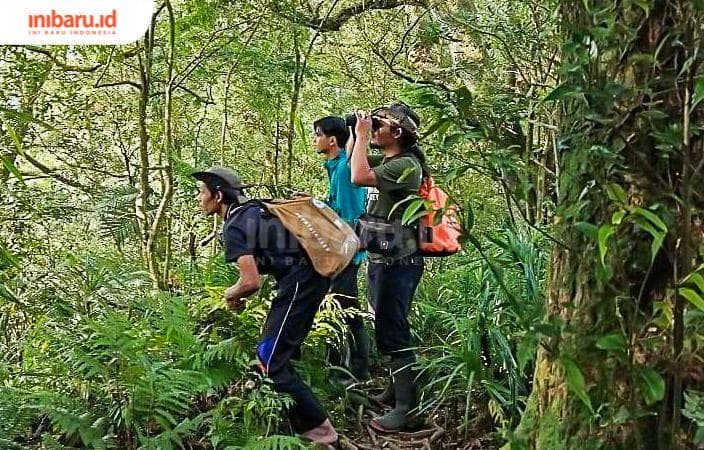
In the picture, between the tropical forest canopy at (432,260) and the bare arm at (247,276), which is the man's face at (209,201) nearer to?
the bare arm at (247,276)

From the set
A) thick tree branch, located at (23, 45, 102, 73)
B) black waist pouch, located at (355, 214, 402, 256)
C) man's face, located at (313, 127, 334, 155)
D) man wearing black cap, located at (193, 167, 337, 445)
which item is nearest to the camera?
man wearing black cap, located at (193, 167, 337, 445)

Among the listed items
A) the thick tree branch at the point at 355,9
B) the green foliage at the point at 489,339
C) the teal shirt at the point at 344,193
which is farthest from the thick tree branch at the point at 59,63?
the green foliage at the point at 489,339

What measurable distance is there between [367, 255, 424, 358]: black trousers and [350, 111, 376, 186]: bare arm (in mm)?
484

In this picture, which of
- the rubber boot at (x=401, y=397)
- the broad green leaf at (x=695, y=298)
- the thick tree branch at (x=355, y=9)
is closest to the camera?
the broad green leaf at (x=695, y=298)

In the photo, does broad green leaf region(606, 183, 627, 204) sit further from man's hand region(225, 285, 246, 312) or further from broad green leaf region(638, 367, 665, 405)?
man's hand region(225, 285, 246, 312)

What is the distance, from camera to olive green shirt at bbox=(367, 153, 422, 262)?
12.1 ft

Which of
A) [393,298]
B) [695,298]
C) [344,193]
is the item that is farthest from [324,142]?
[695,298]

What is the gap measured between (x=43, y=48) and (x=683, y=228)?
5.54m

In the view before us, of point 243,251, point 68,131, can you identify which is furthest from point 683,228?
point 68,131

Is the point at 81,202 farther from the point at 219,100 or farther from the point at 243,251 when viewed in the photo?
the point at 243,251

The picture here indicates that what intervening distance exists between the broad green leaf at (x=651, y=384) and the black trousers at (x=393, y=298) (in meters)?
2.31

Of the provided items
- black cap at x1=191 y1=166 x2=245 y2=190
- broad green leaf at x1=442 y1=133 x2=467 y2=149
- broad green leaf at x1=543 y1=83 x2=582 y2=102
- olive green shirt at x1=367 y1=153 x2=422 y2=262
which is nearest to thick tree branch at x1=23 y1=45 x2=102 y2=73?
black cap at x1=191 y1=166 x2=245 y2=190

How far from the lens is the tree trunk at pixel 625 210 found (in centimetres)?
166

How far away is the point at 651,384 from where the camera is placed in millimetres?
1611
